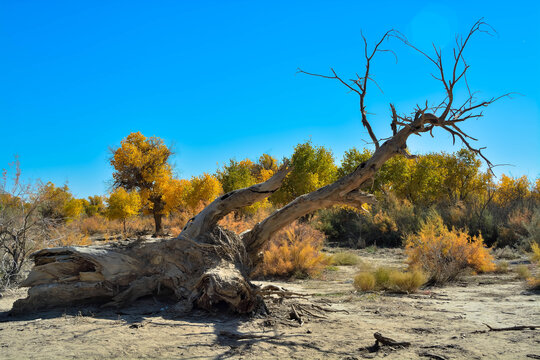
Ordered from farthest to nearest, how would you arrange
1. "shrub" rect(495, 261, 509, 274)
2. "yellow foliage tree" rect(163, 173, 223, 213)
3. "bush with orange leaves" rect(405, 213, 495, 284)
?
"yellow foliage tree" rect(163, 173, 223, 213)
"shrub" rect(495, 261, 509, 274)
"bush with orange leaves" rect(405, 213, 495, 284)

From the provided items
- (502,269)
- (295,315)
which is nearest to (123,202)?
(502,269)

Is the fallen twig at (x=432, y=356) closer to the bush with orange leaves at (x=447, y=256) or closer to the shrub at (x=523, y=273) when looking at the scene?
the bush with orange leaves at (x=447, y=256)

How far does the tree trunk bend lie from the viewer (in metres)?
6.57

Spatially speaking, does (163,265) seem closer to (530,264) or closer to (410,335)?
(410,335)

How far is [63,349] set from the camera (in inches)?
184

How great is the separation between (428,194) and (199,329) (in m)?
27.7

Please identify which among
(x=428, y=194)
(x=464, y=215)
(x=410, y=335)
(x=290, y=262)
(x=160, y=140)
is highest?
(x=160, y=140)

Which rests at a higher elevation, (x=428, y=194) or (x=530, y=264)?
(x=428, y=194)

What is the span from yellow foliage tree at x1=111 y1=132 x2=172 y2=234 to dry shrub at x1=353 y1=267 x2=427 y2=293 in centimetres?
1784

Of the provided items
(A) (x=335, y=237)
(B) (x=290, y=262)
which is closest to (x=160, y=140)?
(A) (x=335, y=237)

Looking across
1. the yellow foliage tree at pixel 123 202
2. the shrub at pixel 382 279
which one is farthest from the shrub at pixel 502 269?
the yellow foliage tree at pixel 123 202

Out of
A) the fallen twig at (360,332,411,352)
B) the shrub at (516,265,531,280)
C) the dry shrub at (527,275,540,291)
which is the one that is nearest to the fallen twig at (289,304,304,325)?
the fallen twig at (360,332,411,352)

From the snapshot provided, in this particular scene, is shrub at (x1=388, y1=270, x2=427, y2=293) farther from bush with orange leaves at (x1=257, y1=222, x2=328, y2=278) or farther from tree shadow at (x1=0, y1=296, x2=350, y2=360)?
tree shadow at (x1=0, y1=296, x2=350, y2=360)

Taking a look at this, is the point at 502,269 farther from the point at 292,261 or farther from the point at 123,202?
the point at 123,202
